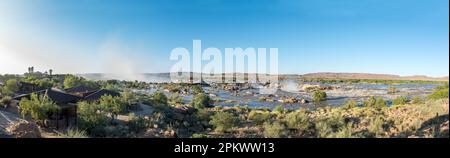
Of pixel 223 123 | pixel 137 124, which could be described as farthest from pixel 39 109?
pixel 223 123

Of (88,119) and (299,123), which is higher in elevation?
(88,119)

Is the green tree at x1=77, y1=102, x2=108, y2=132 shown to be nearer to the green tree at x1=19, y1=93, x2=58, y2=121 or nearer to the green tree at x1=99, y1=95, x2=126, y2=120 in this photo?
the green tree at x1=19, y1=93, x2=58, y2=121

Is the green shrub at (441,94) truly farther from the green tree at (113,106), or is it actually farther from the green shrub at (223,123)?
the green tree at (113,106)

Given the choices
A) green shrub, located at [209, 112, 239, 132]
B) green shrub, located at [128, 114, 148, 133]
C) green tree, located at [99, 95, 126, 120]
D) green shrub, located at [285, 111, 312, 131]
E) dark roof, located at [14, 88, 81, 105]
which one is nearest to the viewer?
green shrub, located at [285, 111, 312, 131]

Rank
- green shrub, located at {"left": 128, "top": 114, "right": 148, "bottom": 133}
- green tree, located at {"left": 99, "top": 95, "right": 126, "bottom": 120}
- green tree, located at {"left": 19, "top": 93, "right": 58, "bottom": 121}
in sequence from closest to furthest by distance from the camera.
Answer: green tree, located at {"left": 19, "top": 93, "right": 58, "bottom": 121}, green shrub, located at {"left": 128, "top": 114, "right": 148, "bottom": 133}, green tree, located at {"left": 99, "top": 95, "right": 126, "bottom": 120}

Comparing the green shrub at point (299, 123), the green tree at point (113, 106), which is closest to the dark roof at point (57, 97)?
the green tree at point (113, 106)

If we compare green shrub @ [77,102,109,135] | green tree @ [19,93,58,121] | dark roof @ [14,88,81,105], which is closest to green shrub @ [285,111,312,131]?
green shrub @ [77,102,109,135]

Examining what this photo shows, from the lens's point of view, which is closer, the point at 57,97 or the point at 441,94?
the point at 441,94

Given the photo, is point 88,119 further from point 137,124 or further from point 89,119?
point 137,124
